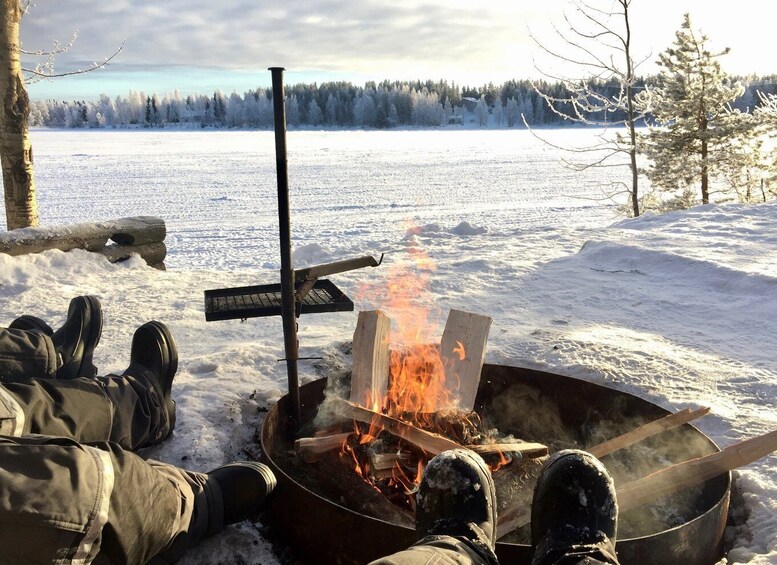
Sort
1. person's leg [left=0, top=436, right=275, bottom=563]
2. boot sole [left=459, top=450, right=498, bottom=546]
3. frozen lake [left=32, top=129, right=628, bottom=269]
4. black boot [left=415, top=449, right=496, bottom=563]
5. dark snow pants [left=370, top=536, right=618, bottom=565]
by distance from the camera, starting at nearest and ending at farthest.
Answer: person's leg [left=0, top=436, right=275, bottom=563] < dark snow pants [left=370, top=536, right=618, bottom=565] < black boot [left=415, top=449, right=496, bottom=563] < boot sole [left=459, top=450, right=498, bottom=546] < frozen lake [left=32, top=129, right=628, bottom=269]

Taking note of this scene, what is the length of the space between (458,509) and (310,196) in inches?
635

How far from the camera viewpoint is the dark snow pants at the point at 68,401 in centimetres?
190

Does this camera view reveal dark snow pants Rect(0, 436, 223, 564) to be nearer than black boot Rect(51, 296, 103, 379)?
Yes

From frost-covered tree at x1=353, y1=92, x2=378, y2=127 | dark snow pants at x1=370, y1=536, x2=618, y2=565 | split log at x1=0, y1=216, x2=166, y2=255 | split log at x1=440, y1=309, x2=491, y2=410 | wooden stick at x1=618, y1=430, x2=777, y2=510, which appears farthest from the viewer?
frost-covered tree at x1=353, y1=92, x2=378, y2=127

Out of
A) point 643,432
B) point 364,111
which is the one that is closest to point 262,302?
point 643,432

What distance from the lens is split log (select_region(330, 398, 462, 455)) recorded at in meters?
2.24

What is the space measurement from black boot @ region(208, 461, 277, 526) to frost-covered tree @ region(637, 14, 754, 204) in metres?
13.4

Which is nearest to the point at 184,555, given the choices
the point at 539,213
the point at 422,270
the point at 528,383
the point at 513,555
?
the point at 513,555

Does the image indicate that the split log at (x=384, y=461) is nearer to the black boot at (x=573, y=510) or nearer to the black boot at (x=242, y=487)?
the black boot at (x=242, y=487)

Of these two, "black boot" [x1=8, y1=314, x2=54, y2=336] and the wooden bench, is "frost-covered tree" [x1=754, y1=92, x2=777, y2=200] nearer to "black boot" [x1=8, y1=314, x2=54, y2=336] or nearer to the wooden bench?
the wooden bench

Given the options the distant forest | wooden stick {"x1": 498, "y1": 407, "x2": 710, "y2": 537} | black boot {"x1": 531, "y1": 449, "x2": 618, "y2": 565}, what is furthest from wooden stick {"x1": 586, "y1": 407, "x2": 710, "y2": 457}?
the distant forest

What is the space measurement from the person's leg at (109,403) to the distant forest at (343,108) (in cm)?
6933

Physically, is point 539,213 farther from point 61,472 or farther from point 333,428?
point 61,472

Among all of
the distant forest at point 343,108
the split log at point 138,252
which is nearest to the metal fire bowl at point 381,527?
the split log at point 138,252
